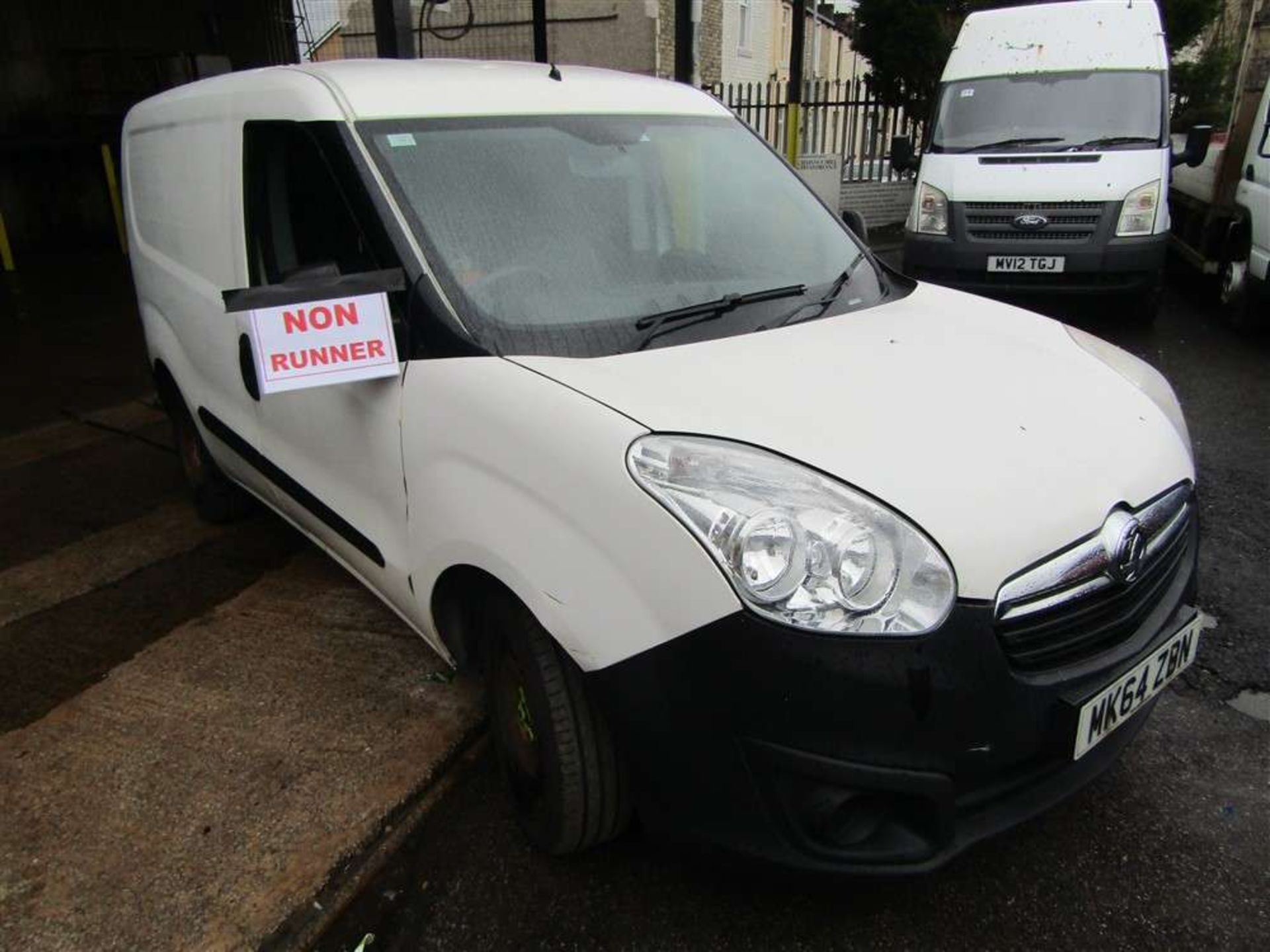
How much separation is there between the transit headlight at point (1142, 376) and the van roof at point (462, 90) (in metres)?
1.41

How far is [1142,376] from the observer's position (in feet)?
8.55

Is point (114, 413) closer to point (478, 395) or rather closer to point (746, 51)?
point (478, 395)

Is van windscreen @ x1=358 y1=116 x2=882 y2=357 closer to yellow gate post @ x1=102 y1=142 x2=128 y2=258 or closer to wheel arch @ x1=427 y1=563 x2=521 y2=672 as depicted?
wheel arch @ x1=427 y1=563 x2=521 y2=672

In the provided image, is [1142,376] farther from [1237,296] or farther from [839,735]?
[1237,296]

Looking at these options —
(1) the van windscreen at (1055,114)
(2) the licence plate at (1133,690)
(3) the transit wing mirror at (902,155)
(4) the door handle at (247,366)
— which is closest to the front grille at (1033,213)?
(1) the van windscreen at (1055,114)

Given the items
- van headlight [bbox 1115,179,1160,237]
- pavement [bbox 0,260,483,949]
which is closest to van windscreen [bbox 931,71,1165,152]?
van headlight [bbox 1115,179,1160,237]

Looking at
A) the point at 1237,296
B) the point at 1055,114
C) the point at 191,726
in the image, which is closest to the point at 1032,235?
the point at 1055,114

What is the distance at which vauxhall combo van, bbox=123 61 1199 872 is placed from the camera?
175cm

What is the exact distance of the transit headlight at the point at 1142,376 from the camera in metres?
2.46

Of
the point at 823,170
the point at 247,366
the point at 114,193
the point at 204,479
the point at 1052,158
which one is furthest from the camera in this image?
the point at 114,193

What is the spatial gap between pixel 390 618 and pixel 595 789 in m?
1.59

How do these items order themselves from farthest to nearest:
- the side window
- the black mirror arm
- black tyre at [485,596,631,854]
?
1. the side window
2. the black mirror arm
3. black tyre at [485,596,631,854]

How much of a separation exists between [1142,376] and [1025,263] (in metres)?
4.98

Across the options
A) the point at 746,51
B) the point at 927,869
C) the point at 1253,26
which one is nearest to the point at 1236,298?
the point at 1253,26
